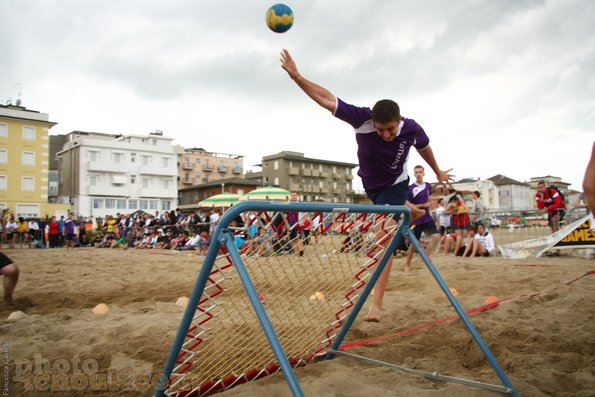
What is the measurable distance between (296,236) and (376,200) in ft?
5.63

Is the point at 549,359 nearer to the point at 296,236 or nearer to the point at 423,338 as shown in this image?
the point at 423,338

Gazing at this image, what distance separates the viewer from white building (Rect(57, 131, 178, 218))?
5500 centimetres

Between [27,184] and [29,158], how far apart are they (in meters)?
2.99

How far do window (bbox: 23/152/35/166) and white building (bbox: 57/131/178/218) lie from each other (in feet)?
23.7

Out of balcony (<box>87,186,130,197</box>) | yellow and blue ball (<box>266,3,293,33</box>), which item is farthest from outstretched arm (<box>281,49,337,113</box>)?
balcony (<box>87,186,130,197</box>)

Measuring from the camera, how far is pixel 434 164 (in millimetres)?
4164

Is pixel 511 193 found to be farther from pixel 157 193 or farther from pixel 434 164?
pixel 434 164

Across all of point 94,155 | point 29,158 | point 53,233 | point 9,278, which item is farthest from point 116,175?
point 9,278

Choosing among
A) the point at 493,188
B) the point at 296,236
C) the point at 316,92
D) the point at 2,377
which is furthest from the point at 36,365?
the point at 493,188

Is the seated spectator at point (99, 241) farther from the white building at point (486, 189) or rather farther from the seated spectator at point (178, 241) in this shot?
the white building at point (486, 189)

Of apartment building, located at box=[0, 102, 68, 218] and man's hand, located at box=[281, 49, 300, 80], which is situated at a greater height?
apartment building, located at box=[0, 102, 68, 218]

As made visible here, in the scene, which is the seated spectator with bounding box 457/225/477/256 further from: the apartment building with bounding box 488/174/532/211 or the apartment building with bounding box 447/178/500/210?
the apartment building with bounding box 488/174/532/211

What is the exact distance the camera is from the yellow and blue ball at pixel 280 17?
12.5 ft

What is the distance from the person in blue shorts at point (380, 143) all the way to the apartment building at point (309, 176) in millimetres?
72358
